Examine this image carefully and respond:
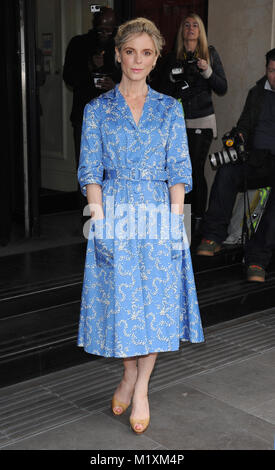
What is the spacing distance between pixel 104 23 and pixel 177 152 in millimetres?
2363

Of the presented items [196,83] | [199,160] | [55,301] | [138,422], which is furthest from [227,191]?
[138,422]

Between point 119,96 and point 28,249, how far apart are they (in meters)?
2.42

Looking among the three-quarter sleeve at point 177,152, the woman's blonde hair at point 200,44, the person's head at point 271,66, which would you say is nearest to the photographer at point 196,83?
the woman's blonde hair at point 200,44

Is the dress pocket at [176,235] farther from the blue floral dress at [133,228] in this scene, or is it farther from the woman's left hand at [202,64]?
the woman's left hand at [202,64]

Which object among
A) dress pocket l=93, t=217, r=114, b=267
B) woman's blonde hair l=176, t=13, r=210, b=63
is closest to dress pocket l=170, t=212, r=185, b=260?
dress pocket l=93, t=217, r=114, b=267

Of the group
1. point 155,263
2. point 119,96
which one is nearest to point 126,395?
point 155,263

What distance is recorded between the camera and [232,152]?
15.3 ft

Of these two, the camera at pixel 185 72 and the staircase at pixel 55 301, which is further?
the camera at pixel 185 72

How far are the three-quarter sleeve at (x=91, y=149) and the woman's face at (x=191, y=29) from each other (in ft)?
8.36

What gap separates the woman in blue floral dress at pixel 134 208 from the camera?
2.62m

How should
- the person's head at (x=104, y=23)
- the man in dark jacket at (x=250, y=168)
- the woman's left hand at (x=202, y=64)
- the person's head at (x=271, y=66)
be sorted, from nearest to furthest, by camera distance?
the person's head at (x=271, y=66)
the person's head at (x=104, y=23)
the man in dark jacket at (x=250, y=168)
the woman's left hand at (x=202, y=64)

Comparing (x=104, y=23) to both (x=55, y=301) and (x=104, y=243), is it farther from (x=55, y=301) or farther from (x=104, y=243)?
(x=104, y=243)

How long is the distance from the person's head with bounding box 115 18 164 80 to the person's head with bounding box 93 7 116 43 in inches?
87.1
